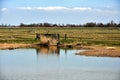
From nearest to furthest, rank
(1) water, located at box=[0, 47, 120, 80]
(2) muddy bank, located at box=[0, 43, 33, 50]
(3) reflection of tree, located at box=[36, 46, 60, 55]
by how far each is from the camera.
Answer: (1) water, located at box=[0, 47, 120, 80] < (3) reflection of tree, located at box=[36, 46, 60, 55] < (2) muddy bank, located at box=[0, 43, 33, 50]

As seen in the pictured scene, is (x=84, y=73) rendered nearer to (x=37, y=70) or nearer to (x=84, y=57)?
(x=37, y=70)

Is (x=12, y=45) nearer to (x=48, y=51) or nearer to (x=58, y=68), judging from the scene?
(x=48, y=51)

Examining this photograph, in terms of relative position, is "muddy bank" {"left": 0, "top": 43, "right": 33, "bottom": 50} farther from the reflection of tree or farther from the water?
the water

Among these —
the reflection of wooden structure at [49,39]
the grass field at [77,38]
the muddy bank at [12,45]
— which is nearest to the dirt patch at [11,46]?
the muddy bank at [12,45]

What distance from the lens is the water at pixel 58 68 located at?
19.2 m

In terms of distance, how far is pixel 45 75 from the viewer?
1986 cm

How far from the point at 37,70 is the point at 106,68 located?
4.50m

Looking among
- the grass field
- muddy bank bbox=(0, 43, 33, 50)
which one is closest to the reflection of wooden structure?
the grass field

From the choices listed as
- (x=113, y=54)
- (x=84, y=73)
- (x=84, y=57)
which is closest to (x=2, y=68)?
(x=84, y=73)

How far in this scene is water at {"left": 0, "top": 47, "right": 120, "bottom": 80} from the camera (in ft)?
63.1

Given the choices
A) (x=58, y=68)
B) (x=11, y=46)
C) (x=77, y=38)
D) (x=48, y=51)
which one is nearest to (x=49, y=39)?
(x=11, y=46)

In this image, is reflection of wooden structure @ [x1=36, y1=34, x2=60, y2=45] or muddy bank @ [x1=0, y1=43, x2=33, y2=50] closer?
muddy bank @ [x1=0, y1=43, x2=33, y2=50]

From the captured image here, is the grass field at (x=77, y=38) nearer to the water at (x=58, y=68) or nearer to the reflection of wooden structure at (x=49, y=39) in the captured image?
the reflection of wooden structure at (x=49, y=39)

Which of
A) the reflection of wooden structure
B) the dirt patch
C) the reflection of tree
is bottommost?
the reflection of tree
